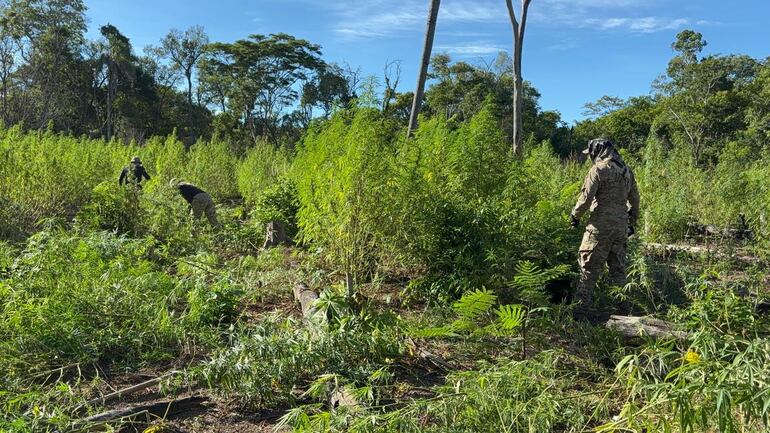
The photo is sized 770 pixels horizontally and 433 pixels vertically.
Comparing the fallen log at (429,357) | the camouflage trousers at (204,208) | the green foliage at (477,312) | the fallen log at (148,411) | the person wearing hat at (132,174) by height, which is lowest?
the fallen log at (148,411)

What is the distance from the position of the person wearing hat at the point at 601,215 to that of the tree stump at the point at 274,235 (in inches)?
179

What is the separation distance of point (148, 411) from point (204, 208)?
6.46m

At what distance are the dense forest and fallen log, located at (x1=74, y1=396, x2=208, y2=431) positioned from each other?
0.04 feet

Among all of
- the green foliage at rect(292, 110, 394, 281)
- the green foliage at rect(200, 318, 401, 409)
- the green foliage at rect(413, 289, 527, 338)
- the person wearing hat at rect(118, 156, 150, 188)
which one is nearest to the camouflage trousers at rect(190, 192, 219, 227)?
the person wearing hat at rect(118, 156, 150, 188)

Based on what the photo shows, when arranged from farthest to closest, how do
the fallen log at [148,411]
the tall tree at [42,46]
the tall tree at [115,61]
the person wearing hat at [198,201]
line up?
the tall tree at [115,61], the tall tree at [42,46], the person wearing hat at [198,201], the fallen log at [148,411]

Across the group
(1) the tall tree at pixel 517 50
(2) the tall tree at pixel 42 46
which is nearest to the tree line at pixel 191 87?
(2) the tall tree at pixel 42 46

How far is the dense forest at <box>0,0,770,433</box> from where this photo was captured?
9.31 feet

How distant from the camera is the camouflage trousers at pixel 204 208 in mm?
9172

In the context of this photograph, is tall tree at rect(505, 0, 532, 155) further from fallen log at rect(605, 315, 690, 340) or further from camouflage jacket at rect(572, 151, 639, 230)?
fallen log at rect(605, 315, 690, 340)

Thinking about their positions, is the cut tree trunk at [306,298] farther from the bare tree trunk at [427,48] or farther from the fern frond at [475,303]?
the bare tree trunk at [427,48]

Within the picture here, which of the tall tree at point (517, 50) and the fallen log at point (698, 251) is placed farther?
the tall tree at point (517, 50)

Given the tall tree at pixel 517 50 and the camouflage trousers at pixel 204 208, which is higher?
the tall tree at pixel 517 50

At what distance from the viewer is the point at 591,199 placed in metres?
5.46

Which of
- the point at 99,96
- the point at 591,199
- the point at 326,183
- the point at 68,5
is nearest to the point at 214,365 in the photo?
the point at 326,183
